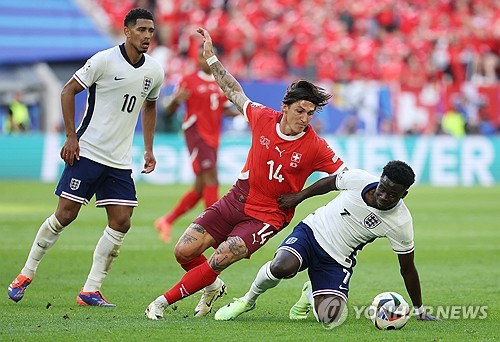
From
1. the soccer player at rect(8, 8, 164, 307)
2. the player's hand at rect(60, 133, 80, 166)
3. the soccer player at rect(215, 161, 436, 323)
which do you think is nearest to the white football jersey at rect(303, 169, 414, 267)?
the soccer player at rect(215, 161, 436, 323)

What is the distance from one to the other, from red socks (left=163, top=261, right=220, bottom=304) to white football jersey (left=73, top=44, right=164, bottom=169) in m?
1.56

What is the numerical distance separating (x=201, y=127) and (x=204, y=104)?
0.33 metres

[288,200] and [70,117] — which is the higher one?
[70,117]

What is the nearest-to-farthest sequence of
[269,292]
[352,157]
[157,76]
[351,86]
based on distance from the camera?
1. [157,76]
2. [269,292]
3. [352,157]
4. [351,86]

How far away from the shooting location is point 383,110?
29859 mm

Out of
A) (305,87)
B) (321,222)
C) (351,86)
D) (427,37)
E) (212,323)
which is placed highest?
(427,37)

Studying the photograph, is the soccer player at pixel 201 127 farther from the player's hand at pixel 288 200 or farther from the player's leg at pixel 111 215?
the player's hand at pixel 288 200

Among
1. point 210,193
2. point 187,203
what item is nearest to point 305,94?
point 210,193

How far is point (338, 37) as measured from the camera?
33.3 metres

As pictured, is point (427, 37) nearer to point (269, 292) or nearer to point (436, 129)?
point (436, 129)

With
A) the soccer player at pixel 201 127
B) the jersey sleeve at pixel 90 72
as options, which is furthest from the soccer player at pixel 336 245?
the soccer player at pixel 201 127

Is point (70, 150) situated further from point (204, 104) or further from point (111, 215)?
point (204, 104)

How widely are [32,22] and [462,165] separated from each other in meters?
14.1

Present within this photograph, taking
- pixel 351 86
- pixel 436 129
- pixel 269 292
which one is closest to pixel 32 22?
pixel 351 86
